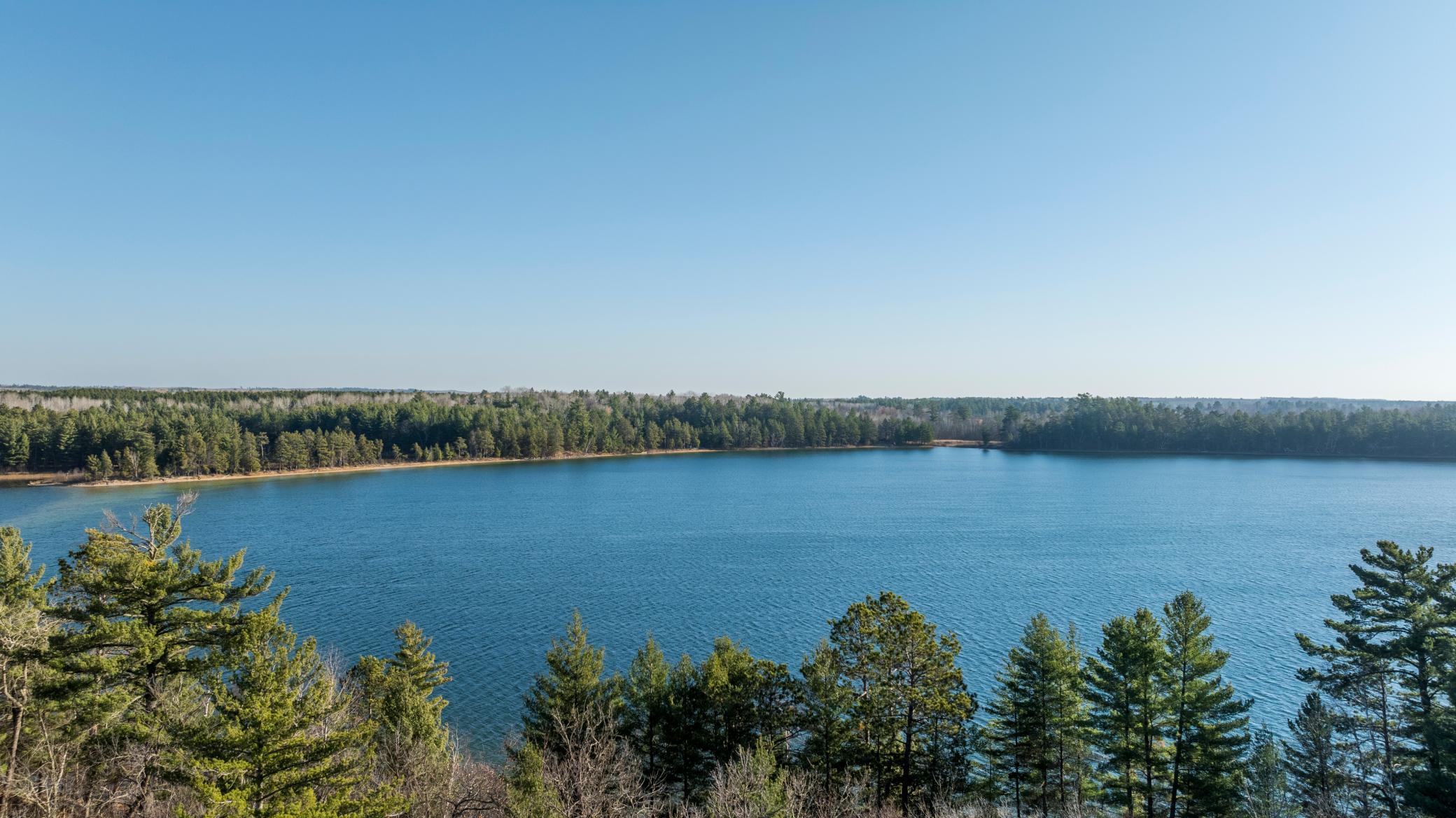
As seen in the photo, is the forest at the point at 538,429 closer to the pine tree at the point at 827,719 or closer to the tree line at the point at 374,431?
the tree line at the point at 374,431

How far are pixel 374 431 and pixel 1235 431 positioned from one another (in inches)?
6379

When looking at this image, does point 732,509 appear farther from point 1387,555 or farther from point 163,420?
point 163,420

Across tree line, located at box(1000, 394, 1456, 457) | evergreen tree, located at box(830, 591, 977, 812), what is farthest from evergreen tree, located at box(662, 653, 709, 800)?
tree line, located at box(1000, 394, 1456, 457)

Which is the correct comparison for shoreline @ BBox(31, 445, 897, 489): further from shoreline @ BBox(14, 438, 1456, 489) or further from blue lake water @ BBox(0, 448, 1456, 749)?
blue lake water @ BBox(0, 448, 1456, 749)

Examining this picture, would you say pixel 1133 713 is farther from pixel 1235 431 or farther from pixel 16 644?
pixel 1235 431

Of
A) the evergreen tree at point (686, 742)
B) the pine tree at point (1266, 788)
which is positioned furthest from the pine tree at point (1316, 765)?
the evergreen tree at point (686, 742)

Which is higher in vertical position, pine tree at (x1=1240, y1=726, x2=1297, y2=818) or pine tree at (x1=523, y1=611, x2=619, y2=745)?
pine tree at (x1=523, y1=611, x2=619, y2=745)

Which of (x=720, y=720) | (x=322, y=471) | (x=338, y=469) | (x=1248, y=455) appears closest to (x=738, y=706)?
(x=720, y=720)

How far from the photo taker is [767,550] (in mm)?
55344

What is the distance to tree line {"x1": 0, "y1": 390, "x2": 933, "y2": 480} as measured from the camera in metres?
101

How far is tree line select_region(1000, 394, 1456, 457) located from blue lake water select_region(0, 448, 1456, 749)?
2669 cm

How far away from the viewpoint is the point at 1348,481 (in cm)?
9300

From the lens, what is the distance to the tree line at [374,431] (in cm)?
10131

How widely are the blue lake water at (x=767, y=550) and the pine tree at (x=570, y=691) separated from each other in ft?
19.9
